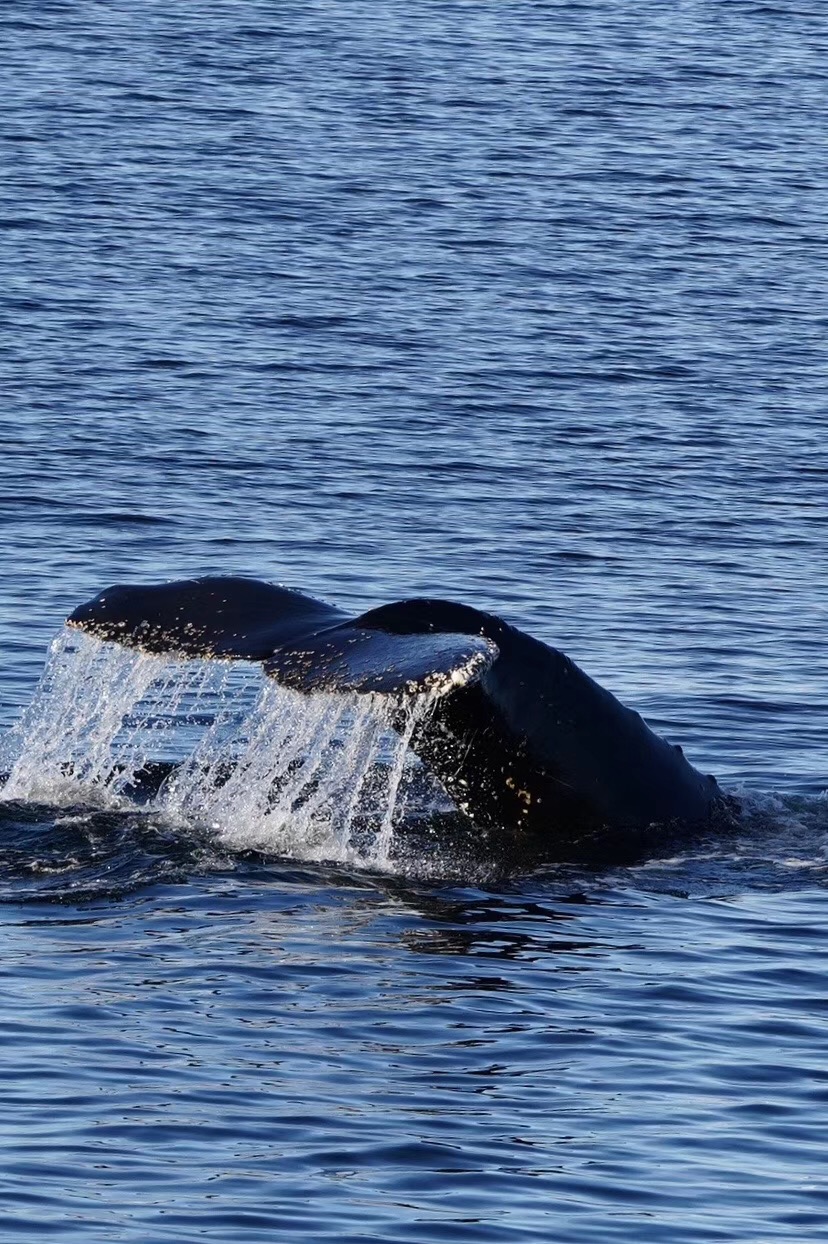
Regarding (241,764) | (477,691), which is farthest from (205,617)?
(241,764)

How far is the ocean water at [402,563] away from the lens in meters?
8.34

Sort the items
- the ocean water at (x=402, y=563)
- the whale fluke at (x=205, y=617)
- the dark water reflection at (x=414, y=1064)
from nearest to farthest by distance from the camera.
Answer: the dark water reflection at (x=414, y=1064), the ocean water at (x=402, y=563), the whale fluke at (x=205, y=617)

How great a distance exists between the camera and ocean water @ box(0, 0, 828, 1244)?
834 cm

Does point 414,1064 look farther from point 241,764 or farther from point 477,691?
point 241,764

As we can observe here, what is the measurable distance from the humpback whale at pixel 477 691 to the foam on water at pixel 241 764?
118 mm

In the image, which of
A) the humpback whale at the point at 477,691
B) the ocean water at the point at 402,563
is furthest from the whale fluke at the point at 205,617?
the ocean water at the point at 402,563

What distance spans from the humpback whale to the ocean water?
0.26 meters

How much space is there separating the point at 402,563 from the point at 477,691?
26.3ft

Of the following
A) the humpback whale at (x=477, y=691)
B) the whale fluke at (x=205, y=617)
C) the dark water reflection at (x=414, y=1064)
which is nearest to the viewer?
the dark water reflection at (x=414, y=1064)

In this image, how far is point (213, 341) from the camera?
27094 mm

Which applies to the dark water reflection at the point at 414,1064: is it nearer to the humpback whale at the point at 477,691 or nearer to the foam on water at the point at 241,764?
the humpback whale at the point at 477,691

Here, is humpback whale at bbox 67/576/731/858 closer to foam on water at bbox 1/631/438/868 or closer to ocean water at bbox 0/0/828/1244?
foam on water at bbox 1/631/438/868

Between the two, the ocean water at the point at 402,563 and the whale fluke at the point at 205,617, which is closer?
the ocean water at the point at 402,563

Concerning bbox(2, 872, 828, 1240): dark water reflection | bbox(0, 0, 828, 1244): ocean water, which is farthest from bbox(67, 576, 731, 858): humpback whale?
bbox(2, 872, 828, 1240): dark water reflection
